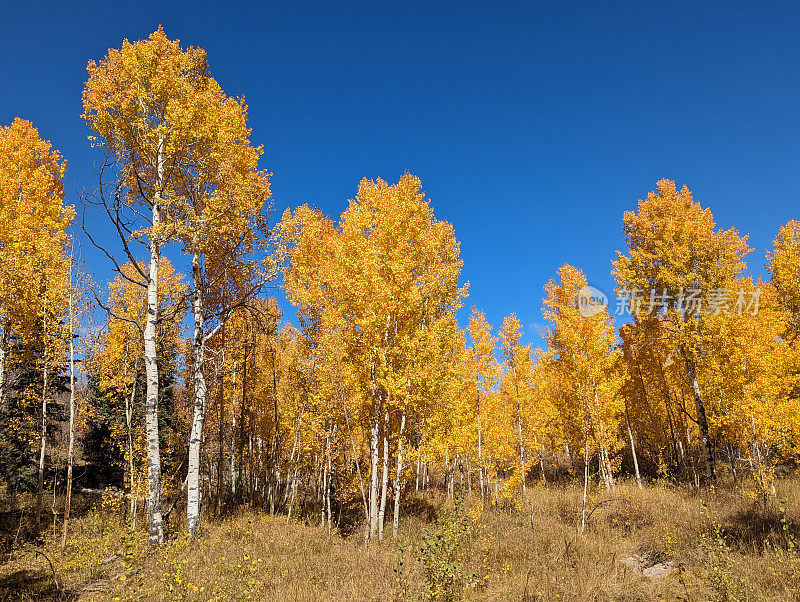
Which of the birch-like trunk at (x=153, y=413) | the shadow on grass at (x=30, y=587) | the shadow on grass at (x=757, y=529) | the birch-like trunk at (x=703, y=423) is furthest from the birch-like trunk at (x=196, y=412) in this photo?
the birch-like trunk at (x=703, y=423)

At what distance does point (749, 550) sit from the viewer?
8680mm

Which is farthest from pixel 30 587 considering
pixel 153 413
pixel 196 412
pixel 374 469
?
pixel 374 469

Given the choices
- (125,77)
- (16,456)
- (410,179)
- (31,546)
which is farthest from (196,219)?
(16,456)

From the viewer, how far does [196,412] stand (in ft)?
31.7

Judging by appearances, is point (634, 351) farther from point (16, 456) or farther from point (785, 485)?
point (16, 456)

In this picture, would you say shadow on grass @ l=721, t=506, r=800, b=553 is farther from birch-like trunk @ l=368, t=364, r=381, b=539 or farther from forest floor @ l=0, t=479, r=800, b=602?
birch-like trunk @ l=368, t=364, r=381, b=539

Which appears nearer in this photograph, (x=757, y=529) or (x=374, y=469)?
(x=757, y=529)

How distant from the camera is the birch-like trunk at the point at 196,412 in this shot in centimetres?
920

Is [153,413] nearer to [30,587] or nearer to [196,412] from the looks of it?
[196,412]

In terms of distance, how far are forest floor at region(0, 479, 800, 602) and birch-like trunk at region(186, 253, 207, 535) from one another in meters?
0.57

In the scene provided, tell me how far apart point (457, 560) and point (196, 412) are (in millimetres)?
6836

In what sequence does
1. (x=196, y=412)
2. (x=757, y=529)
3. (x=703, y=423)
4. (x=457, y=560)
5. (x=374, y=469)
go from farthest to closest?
(x=703, y=423) → (x=374, y=469) → (x=757, y=529) → (x=196, y=412) → (x=457, y=560)

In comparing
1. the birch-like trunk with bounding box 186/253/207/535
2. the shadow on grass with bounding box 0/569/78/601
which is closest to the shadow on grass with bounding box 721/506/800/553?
the birch-like trunk with bounding box 186/253/207/535

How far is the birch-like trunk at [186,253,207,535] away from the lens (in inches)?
362
